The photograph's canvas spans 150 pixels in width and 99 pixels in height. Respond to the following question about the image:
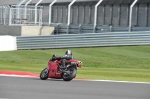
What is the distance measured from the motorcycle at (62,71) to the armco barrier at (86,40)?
16.0 metres

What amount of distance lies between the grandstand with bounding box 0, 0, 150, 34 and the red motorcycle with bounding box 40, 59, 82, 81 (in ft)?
69.0

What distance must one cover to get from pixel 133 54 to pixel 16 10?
73.4 feet

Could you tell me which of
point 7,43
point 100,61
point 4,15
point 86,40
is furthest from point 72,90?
point 4,15

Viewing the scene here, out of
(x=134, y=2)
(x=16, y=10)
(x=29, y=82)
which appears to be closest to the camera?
(x=29, y=82)

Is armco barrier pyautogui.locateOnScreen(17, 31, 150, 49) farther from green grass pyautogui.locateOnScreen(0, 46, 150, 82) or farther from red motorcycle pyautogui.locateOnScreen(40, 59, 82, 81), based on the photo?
red motorcycle pyautogui.locateOnScreen(40, 59, 82, 81)

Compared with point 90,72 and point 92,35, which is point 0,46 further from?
point 90,72

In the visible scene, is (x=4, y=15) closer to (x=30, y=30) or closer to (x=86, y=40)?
(x=30, y=30)

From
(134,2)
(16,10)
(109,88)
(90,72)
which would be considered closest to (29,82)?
(109,88)

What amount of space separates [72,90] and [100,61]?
1249cm

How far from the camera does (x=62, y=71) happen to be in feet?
55.2

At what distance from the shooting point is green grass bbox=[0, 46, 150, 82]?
68.5 ft

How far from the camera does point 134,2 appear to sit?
38.3m

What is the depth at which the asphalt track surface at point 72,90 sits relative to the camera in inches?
485

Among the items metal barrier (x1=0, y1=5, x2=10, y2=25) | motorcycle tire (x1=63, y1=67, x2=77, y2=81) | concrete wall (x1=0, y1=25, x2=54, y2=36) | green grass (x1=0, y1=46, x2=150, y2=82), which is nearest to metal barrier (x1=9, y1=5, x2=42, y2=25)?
metal barrier (x1=0, y1=5, x2=10, y2=25)
